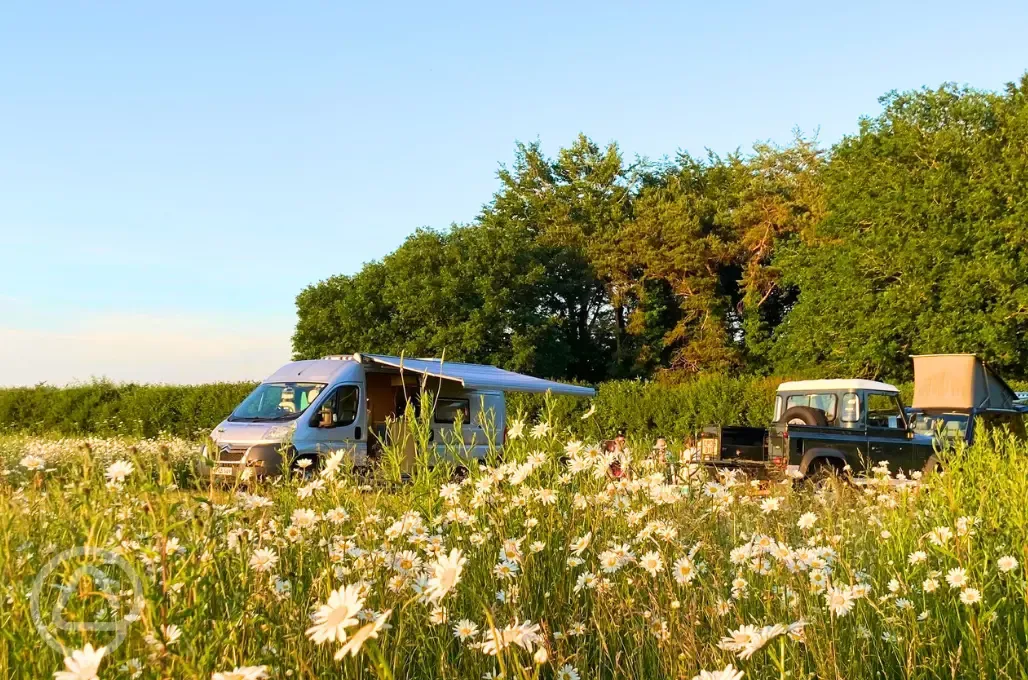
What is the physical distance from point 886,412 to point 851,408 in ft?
3.55

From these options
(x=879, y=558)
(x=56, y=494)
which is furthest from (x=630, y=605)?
(x=56, y=494)

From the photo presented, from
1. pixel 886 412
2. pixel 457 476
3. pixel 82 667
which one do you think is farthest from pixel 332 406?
pixel 82 667

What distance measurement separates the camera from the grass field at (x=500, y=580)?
2162 millimetres

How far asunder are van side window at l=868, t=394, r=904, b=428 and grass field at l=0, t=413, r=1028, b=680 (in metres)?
9.45

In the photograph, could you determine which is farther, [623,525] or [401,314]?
[401,314]

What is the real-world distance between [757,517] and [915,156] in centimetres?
2744

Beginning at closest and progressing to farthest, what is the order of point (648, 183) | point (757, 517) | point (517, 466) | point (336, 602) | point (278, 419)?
point (336, 602) < point (517, 466) < point (757, 517) < point (278, 419) < point (648, 183)

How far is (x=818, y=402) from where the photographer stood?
550 inches

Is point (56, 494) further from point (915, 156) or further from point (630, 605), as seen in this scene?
point (915, 156)

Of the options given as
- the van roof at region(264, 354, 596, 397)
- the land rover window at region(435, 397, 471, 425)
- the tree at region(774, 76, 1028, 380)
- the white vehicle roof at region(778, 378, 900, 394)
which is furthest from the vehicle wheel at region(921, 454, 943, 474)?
the tree at region(774, 76, 1028, 380)

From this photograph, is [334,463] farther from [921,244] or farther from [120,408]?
[120,408]

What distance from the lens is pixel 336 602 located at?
57.1 inches

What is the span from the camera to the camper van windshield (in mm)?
14805

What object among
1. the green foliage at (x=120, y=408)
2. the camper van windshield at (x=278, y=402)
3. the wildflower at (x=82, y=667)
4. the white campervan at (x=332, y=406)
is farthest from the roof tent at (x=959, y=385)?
the green foliage at (x=120, y=408)
